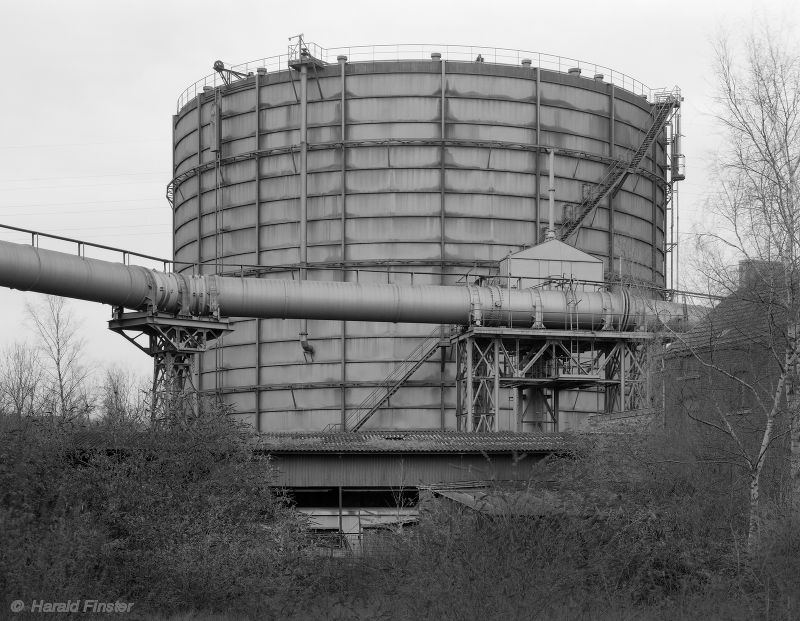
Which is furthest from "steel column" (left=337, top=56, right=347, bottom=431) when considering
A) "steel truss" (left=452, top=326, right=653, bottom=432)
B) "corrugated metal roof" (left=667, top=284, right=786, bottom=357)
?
"corrugated metal roof" (left=667, top=284, right=786, bottom=357)

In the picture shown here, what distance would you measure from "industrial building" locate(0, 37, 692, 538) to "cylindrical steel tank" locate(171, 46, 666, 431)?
0.06 meters

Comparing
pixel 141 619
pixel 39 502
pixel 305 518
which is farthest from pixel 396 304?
pixel 141 619

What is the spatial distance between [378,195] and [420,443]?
1292 centimetres

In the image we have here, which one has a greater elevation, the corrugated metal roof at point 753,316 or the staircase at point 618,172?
the staircase at point 618,172

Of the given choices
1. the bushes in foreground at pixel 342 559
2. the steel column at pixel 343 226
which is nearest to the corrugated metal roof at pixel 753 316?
the bushes in foreground at pixel 342 559

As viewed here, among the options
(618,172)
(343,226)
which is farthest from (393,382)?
(618,172)

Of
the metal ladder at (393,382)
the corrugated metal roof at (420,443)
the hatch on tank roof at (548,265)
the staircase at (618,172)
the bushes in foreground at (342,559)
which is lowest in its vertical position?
the bushes in foreground at (342,559)

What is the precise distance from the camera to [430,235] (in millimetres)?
37625

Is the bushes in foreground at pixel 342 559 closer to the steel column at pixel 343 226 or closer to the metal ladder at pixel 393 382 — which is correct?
the metal ladder at pixel 393 382

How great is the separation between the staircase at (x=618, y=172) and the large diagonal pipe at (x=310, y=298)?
16.9 ft

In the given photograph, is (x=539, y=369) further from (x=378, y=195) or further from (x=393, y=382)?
(x=378, y=195)

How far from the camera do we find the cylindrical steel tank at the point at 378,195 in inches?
1468

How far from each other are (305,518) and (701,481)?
700 cm

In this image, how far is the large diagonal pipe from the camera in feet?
86.6
